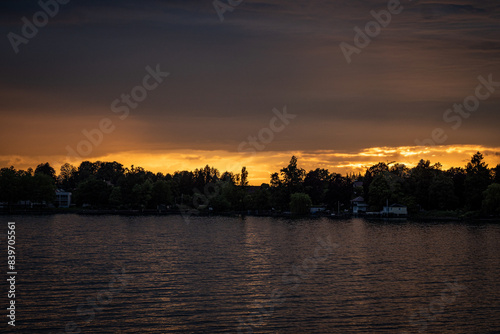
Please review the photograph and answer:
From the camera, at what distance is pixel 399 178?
186750 mm

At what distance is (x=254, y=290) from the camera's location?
44.0 m

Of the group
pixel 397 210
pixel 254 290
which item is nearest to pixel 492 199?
pixel 397 210

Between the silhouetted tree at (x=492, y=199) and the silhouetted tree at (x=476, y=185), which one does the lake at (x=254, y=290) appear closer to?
the silhouetted tree at (x=492, y=199)

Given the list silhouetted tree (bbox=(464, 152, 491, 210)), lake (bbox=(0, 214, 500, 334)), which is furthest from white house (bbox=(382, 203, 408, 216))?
lake (bbox=(0, 214, 500, 334))

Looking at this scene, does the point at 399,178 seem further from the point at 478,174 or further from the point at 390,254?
the point at 390,254

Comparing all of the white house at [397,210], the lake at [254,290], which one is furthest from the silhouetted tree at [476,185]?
the lake at [254,290]

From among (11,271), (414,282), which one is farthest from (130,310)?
(414,282)

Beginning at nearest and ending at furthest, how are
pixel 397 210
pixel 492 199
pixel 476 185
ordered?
pixel 492 199 → pixel 476 185 → pixel 397 210

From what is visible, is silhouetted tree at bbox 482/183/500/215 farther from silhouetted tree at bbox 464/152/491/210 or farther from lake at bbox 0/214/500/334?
lake at bbox 0/214/500/334

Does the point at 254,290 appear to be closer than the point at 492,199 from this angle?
Yes

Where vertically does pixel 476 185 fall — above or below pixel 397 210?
above

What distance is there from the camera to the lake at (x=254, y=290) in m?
33.5

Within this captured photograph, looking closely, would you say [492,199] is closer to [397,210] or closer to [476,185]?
[476,185]

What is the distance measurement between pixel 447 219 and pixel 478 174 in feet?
68.9
